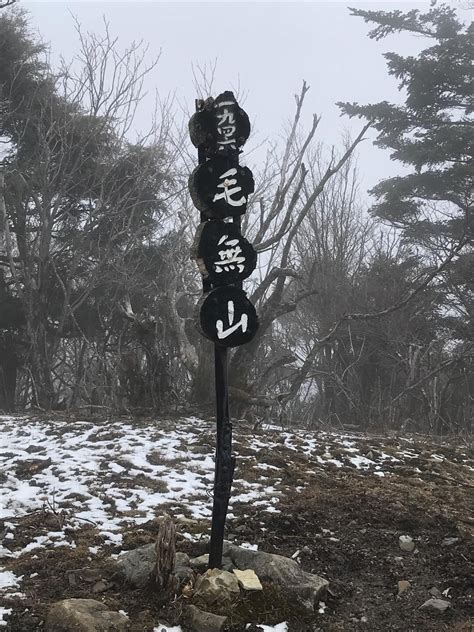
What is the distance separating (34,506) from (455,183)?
1283cm

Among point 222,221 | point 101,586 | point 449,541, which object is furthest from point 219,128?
point 449,541

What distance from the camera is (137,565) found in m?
3.43

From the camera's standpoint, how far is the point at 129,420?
336 inches

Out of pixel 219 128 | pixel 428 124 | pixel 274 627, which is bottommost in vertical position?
pixel 274 627

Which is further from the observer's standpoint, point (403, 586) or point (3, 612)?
point (403, 586)

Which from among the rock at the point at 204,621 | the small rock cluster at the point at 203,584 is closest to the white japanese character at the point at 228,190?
the small rock cluster at the point at 203,584

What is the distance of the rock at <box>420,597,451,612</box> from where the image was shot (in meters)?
3.22

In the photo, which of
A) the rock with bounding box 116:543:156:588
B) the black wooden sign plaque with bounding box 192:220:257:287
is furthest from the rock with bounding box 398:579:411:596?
the black wooden sign plaque with bounding box 192:220:257:287

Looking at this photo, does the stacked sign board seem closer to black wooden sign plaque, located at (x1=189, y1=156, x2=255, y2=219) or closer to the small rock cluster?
black wooden sign plaque, located at (x1=189, y1=156, x2=255, y2=219)

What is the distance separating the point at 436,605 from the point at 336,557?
809 millimetres

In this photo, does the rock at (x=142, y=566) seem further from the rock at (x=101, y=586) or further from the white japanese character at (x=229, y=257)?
the white japanese character at (x=229, y=257)

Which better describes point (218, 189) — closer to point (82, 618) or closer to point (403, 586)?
point (82, 618)

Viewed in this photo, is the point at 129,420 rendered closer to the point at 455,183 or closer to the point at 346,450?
the point at 346,450

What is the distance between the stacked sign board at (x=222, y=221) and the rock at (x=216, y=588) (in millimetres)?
1384
